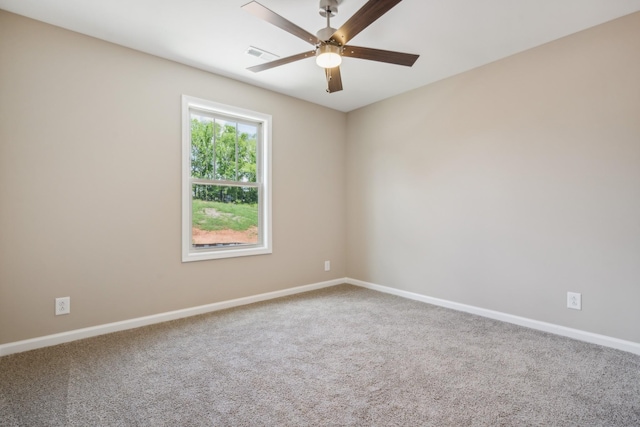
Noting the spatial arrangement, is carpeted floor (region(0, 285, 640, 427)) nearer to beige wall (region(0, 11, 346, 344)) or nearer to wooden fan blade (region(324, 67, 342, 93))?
beige wall (region(0, 11, 346, 344))

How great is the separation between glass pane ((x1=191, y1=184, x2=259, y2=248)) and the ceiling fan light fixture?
6.24 ft

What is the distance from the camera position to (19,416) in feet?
5.31

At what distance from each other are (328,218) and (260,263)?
122 centimetres

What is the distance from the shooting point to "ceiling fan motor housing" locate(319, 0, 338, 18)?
7.20 feet

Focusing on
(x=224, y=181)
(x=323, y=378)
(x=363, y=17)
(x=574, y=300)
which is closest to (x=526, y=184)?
(x=574, y=300)

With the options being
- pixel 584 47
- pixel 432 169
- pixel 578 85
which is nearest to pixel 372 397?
pixel 432 169

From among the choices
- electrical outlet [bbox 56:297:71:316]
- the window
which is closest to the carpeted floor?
electrical outlet [bbox 56:297:71:316]

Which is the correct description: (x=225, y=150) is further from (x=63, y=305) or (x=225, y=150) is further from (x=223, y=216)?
(x=63, y=305)

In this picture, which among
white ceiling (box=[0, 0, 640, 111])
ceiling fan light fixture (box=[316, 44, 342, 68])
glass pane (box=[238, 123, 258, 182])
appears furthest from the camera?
glass pane (box=[238, 123, 258, 182])

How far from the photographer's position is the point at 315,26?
254 cm

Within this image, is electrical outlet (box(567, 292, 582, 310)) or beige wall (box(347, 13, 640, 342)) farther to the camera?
electrical outlet (box(567, 292, 582, 310))

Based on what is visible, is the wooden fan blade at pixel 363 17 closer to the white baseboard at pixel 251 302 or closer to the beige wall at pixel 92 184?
the beige wall at pixel 92 184

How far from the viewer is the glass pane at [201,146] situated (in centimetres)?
336

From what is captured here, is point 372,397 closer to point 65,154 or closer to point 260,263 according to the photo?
point 260,263
